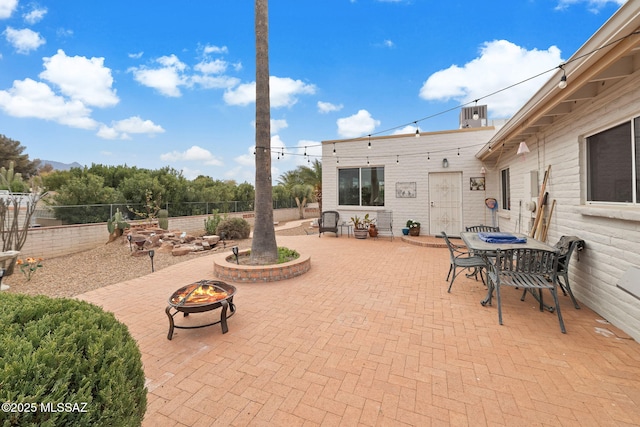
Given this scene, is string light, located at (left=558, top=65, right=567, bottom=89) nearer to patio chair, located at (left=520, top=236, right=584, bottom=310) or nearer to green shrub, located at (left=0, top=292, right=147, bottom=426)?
patio chair, located at (left=520, top=236, right=584, bottom=310)

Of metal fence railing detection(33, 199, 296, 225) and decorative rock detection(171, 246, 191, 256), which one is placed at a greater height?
metal fence railing detection(33, 199, 296, 225)

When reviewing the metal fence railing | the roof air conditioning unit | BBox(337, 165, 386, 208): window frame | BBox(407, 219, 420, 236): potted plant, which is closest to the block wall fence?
the metal fence railing

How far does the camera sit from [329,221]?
9.92 m

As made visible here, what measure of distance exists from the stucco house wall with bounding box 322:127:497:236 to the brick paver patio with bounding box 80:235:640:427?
506cm

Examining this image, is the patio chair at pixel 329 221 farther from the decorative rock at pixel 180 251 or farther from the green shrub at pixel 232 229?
the decorative rock at pixel 180 251

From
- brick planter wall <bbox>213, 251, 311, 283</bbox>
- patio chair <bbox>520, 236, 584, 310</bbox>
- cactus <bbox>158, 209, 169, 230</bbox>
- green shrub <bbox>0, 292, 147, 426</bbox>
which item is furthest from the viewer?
cactus <bbox>158, 209, 169, 230</bbox>

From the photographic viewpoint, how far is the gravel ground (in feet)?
16.2

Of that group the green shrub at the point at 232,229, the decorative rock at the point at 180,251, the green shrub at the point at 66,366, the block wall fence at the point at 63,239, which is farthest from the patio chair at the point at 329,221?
the green shrub at the point at 66,366

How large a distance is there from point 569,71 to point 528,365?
9.71 feet

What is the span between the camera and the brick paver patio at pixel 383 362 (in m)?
1.81

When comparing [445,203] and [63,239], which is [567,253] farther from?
[63,239]

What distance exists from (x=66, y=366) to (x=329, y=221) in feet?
29.5

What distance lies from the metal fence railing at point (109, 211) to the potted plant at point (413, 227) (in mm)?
9355

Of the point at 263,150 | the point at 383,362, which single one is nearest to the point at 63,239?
the point at 263,150
